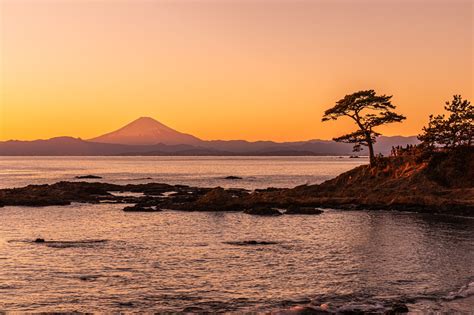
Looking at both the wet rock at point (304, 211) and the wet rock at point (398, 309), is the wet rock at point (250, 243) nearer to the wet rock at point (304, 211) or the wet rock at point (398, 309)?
the wet rock at point (398, 309)

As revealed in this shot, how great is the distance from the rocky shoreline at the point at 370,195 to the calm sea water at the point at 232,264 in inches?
278

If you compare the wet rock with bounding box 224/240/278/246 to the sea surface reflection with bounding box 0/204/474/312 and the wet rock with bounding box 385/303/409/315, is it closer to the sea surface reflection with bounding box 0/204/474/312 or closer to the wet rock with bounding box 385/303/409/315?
the sea surface reflection with bounding box 0/204/474/312

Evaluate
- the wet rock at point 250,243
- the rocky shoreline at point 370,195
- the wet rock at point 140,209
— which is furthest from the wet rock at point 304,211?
the wet rock at point 250,243

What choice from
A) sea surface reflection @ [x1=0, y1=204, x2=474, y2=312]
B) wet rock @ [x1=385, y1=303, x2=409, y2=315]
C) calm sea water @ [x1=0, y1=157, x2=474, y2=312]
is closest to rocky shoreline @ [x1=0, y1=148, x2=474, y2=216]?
sea surface reflection @ [x1=0, y1=204, x2=474, y2=312]

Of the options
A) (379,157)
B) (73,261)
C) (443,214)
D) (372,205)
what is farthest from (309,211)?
(73,261)

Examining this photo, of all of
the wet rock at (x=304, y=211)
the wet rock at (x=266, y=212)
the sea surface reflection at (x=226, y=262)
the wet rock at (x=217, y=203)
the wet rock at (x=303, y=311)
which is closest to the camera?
the wet rock at (x=303, y=311)

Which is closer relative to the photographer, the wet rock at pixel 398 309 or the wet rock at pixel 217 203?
the wet rock at pixel 398 309

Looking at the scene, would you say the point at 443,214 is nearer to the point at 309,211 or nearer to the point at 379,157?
the point at 309,211

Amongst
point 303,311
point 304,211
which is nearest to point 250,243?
point 303,311

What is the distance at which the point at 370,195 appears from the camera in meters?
65.2

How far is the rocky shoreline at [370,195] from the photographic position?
5859cm

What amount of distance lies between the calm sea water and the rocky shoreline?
7.05m

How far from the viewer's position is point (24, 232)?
1751 inches

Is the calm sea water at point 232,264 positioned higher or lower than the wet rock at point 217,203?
lower
